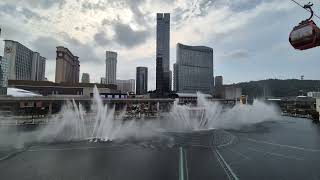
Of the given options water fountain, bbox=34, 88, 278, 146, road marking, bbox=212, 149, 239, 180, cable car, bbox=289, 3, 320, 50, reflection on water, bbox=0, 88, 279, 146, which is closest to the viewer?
cable car, bbox=289, 3, 320, 50

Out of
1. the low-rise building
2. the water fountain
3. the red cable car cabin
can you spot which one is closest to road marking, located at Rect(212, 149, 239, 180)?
the red cable car cabin

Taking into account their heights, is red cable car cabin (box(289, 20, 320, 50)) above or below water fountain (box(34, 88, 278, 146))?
above

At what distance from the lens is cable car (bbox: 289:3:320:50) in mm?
17328

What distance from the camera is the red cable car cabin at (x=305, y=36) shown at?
17.4 meters

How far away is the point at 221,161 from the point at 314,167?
9.65 meters

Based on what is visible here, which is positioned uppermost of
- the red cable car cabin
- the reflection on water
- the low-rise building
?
the low-rise building

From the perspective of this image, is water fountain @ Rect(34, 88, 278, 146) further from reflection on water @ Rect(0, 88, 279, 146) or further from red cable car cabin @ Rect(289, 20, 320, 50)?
red cable car cabin @ Rect(289, 20, 320, 50)

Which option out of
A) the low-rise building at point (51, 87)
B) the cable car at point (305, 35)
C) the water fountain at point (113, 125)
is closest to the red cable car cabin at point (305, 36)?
the cable car at point (305, 35)

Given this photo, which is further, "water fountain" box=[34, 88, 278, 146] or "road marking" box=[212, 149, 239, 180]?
"water fountain" box=[34, 88, 278, 146]

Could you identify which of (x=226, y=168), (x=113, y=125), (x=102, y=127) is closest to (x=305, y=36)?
(x=226, y=168)

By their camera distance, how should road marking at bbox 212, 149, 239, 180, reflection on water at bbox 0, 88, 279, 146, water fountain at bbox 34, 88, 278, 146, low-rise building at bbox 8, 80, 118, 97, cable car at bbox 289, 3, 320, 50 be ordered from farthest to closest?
low-rise building at bbox 8, 80, 118, 97
water fountain at bbox 34, 88, 278, 146
reflection on water at bbox 0, 88, 279, 146
road marking at bbox 212, 149, 239, 180
cable car at bbox 289, 3, 320, 50

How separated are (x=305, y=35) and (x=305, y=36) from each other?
70 mm

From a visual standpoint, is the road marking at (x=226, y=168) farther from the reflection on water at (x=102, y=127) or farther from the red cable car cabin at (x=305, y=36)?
the reflection on water at (x=102, y=127)

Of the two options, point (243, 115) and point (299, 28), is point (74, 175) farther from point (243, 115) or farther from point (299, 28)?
point (243, 115)
